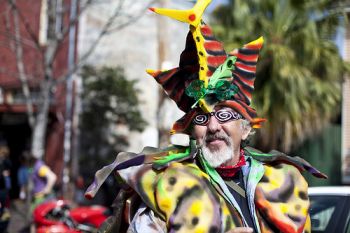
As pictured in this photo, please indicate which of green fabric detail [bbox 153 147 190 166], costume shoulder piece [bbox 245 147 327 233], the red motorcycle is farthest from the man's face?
the red motorcycle

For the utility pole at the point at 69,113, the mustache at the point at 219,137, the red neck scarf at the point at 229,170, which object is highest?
the mustache at the point at 219,137

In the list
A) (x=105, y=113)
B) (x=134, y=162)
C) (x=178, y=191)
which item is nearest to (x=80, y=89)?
(x=105, y=113)

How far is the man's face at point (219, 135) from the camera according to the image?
2857 mm

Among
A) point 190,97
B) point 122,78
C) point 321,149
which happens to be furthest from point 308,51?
point 190,97

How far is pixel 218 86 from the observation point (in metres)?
2.88

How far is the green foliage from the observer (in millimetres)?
14742

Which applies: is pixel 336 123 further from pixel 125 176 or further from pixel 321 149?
pixel 125 176

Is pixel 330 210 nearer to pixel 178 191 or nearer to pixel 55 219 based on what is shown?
pixel 178 191

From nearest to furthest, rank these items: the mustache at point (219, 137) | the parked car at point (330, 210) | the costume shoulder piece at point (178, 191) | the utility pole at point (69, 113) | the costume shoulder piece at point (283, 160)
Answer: the costume shoulder piece at point (178, 191)
the mustache at point (219, 137)
the costume shoulder piece at point (283, 160)
the parked car at point (330, 210)
the utility pole at point (69, 113)

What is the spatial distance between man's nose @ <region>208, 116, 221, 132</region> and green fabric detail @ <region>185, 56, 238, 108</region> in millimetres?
111

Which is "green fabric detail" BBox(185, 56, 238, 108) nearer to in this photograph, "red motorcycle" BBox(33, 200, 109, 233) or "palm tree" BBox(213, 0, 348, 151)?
"red motorcycle" BBox(33, 200, 109, 233)

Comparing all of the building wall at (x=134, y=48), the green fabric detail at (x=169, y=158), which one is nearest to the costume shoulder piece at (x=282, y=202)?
the green fabric detail at (x=169, y=158)

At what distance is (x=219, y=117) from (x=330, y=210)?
1779 millimetres

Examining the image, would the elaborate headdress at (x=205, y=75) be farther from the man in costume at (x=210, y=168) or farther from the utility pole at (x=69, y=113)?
the utility pole at (x=69, y=113)
